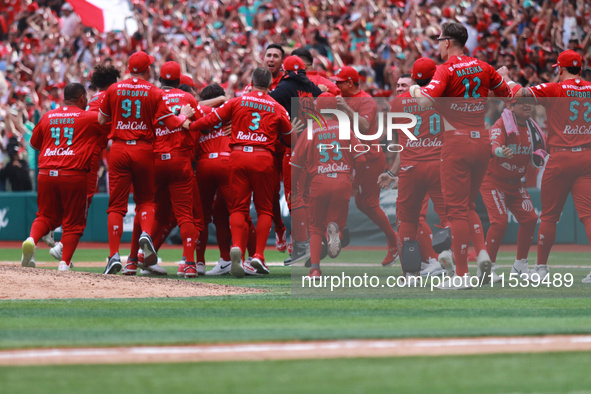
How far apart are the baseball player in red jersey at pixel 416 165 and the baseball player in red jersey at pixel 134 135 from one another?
2804 mm

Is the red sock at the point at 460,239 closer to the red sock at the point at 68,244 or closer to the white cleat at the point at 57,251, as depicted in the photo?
the red sock at the point at 68,244

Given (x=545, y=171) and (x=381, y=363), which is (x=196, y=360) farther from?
(x=545, y=171)

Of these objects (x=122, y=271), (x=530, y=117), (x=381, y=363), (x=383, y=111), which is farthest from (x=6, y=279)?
(x=530, y=117)

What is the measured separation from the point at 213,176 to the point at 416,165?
2956 mm

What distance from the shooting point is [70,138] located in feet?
36.9

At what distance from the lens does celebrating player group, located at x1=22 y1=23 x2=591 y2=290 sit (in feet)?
30.2

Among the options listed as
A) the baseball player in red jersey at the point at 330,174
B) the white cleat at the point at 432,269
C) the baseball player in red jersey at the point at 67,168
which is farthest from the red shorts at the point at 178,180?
the white cleat at the point at 432,269

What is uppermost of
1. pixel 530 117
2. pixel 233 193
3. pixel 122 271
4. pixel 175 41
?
pixel 175 41

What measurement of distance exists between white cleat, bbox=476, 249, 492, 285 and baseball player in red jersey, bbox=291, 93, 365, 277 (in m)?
1.67

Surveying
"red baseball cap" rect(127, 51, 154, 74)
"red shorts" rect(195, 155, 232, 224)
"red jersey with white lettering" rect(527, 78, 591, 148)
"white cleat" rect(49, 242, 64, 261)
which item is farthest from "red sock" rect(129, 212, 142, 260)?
"red jersey with white lettering" rect(527, 78, 591, 148)

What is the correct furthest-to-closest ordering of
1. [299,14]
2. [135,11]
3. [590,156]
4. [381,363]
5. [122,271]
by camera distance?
[135,11]
[299,14]
[122,271]
[590,156]
[381,363]

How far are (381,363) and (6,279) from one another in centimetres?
562

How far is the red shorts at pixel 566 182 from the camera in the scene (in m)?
9.99

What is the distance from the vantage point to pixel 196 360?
5.00 m
